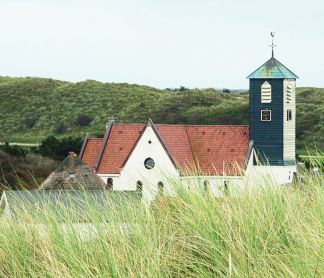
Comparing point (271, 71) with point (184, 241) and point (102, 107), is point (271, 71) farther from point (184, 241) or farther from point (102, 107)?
point (102, 107)

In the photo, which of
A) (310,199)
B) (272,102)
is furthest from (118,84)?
(310,199)

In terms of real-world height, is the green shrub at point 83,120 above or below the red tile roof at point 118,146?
below

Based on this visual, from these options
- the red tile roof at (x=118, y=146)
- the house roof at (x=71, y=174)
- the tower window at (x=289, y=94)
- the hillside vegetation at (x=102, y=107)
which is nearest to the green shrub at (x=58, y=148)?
the red tile roof at (x=118, y=146)

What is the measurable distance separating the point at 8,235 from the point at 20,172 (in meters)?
40.6

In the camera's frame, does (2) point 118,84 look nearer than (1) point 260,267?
No

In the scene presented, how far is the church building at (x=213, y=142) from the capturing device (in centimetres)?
5297

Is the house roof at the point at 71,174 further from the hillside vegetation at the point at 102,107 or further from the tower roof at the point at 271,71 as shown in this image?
the hillside vegetation at the point at 102,107

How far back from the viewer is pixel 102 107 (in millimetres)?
129000

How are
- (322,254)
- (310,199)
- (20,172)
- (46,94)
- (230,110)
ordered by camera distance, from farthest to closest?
(46,94), (230,110), (20,172), (310,199), (322,254)

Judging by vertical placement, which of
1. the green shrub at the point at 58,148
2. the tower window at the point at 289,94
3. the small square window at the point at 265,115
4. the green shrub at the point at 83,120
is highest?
the tower window at the point at 289,94

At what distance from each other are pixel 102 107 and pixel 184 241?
12242cm

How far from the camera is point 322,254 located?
20.0 ft

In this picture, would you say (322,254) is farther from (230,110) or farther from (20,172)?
(230,110)

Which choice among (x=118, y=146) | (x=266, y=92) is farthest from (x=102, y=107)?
(x=118, y=146)
